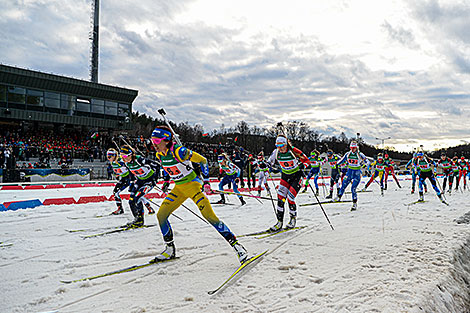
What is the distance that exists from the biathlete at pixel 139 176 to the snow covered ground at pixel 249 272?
30.3 inches

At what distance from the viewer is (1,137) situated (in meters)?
35.3

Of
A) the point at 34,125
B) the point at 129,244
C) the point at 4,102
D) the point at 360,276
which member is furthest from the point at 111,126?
the point at 360,276

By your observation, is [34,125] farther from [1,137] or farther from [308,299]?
[308,299]

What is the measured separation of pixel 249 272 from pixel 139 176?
202 inches

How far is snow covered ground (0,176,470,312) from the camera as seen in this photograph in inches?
155

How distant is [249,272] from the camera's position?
4941mm

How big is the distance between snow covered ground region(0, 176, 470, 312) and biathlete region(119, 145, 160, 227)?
77 cm

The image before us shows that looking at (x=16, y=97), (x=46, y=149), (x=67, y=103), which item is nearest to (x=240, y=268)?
(x=46, y=149)

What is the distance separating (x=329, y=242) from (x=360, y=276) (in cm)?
208

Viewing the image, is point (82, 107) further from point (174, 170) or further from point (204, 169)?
point (204, 169)

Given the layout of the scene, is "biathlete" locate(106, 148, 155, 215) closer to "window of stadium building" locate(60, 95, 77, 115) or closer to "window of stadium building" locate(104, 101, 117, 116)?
"window of stadium building" locate(60, 95, 77, 115)

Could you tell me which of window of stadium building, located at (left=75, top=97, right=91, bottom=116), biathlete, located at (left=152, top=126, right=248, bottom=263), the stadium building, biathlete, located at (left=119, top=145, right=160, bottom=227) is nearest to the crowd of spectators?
the stadium building

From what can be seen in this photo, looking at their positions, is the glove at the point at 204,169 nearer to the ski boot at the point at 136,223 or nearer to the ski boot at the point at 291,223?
the ski boot at the point at 291,223

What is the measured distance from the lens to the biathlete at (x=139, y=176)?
851cm
